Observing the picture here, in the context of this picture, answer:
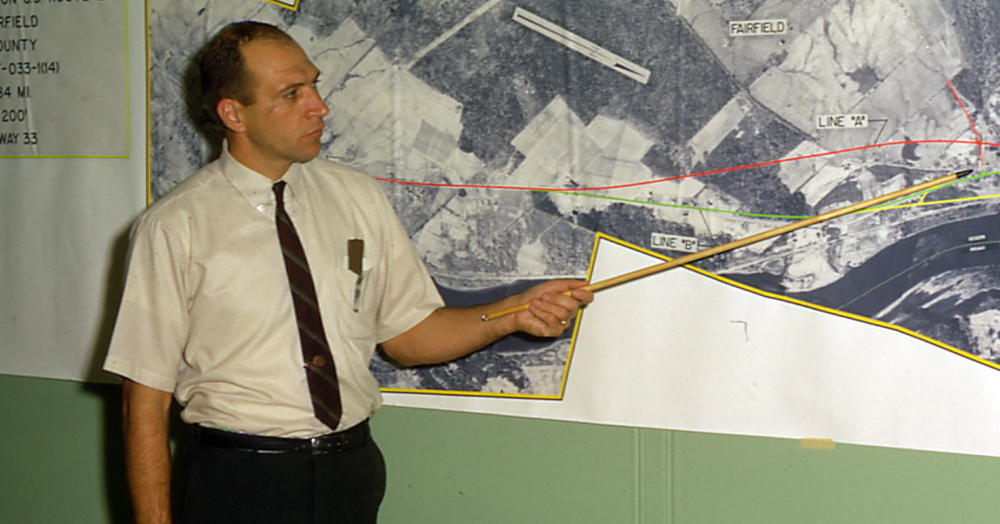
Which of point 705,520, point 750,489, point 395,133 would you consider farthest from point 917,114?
point 395,133

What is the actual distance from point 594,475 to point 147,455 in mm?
949

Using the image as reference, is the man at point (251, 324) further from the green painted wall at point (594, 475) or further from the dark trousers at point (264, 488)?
the green painted wall at point (594, 475)

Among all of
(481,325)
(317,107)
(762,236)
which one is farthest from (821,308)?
(317,107)

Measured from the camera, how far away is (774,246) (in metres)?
1.71

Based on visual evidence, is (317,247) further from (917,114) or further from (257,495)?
(917,114)

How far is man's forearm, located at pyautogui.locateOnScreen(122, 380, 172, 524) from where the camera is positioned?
→ 1477mm

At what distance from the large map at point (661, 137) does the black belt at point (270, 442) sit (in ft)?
1.53

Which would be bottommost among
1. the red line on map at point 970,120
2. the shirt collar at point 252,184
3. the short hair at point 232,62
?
the shirt collar at point 252,184

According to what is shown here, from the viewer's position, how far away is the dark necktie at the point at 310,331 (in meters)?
1.52

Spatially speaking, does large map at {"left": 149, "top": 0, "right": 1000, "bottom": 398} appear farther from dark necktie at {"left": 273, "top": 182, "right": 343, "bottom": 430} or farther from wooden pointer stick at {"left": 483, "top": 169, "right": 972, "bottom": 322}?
dark necktie at {"left": 273, "top": 182, "right": 343, "bottom": 430}

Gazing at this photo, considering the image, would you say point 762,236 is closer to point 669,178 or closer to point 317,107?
point 669,178

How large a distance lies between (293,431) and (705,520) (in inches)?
36.3

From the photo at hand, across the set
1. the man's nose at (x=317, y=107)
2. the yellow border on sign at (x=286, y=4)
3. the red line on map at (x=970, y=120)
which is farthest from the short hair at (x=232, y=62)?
the red line on map at (x=970, y=120)

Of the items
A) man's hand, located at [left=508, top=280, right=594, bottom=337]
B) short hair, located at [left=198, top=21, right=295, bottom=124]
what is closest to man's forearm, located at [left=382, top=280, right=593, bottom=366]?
man's hand, located at [left=508, top=280, right=594, bottom=337]
